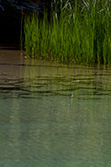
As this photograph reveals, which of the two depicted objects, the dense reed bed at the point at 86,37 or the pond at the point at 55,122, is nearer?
the pond at the point at 55,122

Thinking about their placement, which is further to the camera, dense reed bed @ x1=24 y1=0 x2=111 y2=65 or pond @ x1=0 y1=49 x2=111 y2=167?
dense reed bed @ x1=24 y1=0 x2=111 y2=65

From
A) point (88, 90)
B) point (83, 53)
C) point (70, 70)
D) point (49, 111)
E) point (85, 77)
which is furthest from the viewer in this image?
point (83, 53)

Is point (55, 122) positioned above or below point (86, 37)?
below

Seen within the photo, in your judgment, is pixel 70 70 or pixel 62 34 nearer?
pixel 70 70

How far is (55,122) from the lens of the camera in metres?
1.93

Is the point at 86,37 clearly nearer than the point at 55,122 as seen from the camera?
No

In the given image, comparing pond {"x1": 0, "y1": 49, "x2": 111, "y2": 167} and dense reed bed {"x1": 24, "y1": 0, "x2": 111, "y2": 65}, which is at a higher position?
dense reed bed {"x1": 24, "y1": 0, "x2": 111, "y2": 65}

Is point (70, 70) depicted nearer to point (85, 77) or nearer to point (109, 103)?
point (85, 77)

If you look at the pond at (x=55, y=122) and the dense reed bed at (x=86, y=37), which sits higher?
the dense reed bed at (x=86, y=37)

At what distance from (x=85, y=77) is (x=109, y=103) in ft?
4.25

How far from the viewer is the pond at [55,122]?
1412mm

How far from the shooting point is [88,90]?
2.94 m

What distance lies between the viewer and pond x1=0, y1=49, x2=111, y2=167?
1.41m

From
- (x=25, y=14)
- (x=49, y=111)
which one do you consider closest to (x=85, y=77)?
(x=49, y=111)
